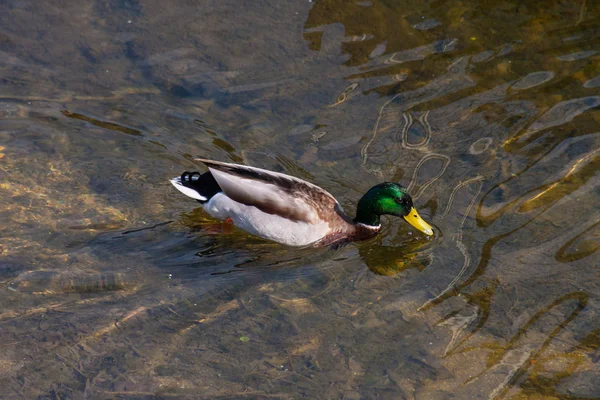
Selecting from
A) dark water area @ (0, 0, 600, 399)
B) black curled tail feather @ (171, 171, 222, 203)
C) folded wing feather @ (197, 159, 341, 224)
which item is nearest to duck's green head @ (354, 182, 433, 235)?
dark water area @ (0, 0, 600, 399)

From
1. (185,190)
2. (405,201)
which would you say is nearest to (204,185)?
(185,190)

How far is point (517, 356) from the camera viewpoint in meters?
5.53

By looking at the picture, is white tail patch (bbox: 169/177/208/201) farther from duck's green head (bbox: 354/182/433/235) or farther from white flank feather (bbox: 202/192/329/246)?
duck's green head (bbox: 354/182/433/235)

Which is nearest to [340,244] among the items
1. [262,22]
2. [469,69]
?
[469,69]

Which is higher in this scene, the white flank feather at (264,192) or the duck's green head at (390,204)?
the duck's green head at (390,204)

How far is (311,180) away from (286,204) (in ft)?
2.15

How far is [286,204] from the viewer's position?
271 inches

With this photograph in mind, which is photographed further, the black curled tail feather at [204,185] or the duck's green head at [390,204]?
the black curled tail feather at [204,185]

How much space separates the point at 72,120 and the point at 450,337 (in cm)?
434

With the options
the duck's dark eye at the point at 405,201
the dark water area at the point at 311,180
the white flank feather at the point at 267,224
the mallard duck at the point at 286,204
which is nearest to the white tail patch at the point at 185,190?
the mallard duck at the point at 286,204

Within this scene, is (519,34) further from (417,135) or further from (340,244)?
(340,244)

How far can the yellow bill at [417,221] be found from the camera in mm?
6797

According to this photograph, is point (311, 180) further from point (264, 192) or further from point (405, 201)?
point (405, 201)

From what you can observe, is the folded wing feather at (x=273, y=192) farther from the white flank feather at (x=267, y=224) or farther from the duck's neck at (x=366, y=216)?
the duck's neck at (x=366, y=216)
